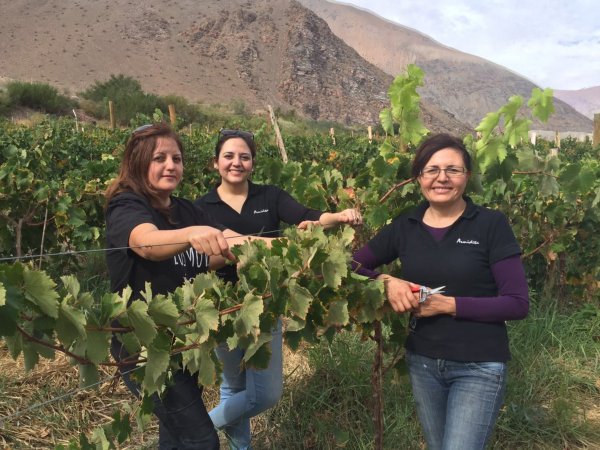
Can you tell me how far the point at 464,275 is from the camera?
1.82 meters

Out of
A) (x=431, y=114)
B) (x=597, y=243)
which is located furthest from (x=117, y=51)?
(x=597, y=243)

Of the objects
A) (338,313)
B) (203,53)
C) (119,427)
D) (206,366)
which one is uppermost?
(203,53)

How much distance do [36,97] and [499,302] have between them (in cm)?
3084

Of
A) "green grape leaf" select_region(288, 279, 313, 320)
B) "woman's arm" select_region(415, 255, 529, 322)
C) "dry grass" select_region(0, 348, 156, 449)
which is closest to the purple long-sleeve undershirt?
"woman's arm" select_region(415, 255, 529, 322)

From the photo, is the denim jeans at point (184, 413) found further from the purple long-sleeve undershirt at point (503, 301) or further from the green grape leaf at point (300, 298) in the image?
the purple long-sleeve undershirt at point (503, 301)

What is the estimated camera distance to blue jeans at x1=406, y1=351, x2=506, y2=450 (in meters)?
1.76

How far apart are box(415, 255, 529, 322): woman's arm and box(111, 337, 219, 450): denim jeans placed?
0.84 meters

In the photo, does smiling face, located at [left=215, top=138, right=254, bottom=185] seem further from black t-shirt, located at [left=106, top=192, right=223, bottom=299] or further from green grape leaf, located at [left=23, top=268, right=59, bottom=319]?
green grape leaf, located at [left=23, top=268, right=59, bottom=319]

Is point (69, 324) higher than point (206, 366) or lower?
higher

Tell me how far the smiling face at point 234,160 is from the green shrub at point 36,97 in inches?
1133

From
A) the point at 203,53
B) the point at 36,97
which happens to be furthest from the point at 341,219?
the point at 203,53

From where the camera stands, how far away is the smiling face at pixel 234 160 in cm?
259

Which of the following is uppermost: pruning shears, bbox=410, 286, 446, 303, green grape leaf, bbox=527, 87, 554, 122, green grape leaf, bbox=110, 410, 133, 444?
green grape leaf, bbox=527, 87, 554, 122

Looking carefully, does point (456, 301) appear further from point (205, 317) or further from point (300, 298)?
point (205, 317)
